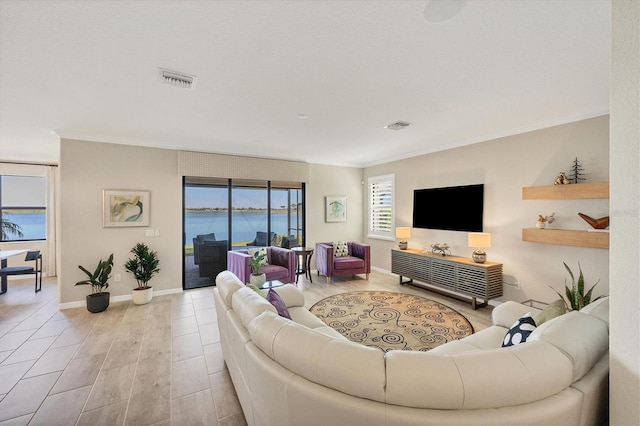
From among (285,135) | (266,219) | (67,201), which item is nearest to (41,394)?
(67,201)

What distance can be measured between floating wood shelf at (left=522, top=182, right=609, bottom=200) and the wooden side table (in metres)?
3.85

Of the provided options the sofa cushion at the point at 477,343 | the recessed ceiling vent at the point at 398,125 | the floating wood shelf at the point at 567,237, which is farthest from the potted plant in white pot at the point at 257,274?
the floating wood shelf at the point at 567,237

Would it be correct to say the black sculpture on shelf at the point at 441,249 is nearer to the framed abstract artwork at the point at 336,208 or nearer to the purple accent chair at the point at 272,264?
the framed abstract artwork at the point at 336,208

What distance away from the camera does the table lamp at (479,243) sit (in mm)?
4016

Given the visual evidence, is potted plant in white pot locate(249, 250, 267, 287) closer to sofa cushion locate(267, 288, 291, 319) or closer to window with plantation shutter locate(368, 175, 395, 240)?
sofa cushion locate(267, 288, 291, 319)

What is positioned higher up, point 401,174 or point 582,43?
point 582,43

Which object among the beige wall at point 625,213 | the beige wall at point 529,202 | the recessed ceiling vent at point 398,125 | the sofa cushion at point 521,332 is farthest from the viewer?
the recessed ceiling vent at point 398,125

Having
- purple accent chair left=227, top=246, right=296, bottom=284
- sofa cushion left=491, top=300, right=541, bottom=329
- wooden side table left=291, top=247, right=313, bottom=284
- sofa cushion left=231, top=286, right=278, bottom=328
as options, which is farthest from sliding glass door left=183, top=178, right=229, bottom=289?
sofa cushion left=491, top=300, right=541, bottom=329

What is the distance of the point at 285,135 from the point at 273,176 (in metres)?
1.75

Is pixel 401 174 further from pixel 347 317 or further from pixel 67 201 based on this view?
pixel 67 201

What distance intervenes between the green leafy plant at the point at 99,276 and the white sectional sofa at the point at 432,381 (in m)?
3.91

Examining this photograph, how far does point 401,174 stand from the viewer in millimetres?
5777

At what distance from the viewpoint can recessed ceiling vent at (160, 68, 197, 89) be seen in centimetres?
227

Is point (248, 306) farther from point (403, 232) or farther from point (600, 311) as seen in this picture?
point (403, 232)
